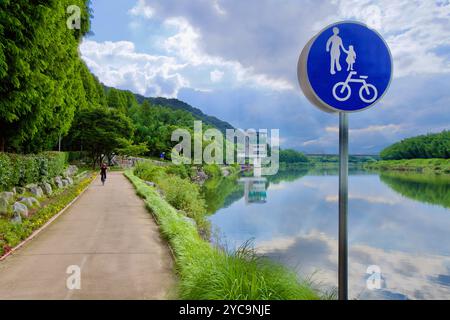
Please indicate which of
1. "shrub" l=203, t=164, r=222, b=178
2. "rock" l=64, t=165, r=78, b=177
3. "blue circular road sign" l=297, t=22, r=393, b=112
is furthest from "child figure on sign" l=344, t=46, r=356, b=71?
"shrub" l=203, t=164, r=222, b=178

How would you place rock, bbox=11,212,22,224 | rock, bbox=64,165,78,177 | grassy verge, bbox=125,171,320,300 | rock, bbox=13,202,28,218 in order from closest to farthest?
1. grassy verge, bbox=125,171,320,300
2. rock, bbox=11,212,22,224
3. rock, bbox=13,202,28,218
4. rock, bbox=64,165,78,177

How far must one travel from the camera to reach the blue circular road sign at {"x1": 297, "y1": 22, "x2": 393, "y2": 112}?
10.9ft

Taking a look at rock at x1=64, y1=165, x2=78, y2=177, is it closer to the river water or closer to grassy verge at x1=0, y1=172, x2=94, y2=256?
the river water

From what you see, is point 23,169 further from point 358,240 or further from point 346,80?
point 346,80

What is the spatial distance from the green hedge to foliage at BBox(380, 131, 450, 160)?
205 ft

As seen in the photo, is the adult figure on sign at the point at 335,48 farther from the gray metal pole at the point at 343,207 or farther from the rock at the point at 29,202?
the rock at the point at 29,202

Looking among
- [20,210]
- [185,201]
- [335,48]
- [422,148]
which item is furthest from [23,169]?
[422,148]

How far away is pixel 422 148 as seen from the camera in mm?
A: 67750

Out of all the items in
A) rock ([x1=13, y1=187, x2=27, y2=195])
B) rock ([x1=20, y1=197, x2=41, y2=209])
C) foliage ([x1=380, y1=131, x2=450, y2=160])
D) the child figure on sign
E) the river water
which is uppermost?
foliage ([x1=380, y1=131, x2=450, y2=160])

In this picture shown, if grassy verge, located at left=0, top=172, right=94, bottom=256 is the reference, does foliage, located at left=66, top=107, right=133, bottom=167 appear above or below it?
above

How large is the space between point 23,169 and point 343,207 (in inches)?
566

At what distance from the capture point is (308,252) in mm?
12211
